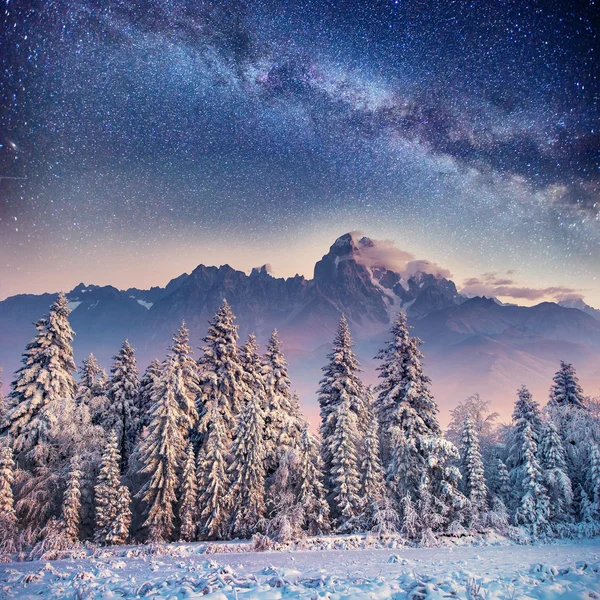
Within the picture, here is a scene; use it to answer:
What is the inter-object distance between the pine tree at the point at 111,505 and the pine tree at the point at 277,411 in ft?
30.2

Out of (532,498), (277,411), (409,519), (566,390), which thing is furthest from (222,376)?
(566,390)

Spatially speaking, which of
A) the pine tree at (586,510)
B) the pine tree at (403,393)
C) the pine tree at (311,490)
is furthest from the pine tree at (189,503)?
the pine tree at (586,510)

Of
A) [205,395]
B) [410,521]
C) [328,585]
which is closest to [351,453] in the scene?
[410,521]

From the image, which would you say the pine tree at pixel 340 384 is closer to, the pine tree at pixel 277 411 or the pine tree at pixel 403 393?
the pine tree at pixel 403 393

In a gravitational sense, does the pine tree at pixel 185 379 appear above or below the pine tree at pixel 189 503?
above

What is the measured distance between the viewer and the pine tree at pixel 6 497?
20281 millimetres

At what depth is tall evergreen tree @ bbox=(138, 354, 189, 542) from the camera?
2320cm

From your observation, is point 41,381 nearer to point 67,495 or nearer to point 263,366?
point 67,495

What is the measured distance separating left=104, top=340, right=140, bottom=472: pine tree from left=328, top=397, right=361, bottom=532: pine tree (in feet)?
57.7

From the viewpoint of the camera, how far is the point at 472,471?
83.5ft

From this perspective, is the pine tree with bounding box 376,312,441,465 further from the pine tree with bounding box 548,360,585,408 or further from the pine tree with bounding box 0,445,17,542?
the pine tree with bounding box 0,445,17,542

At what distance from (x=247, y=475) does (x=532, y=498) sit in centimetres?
1948

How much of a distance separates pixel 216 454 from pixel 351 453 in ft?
28.9

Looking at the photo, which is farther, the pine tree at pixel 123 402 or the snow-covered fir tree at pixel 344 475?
the pine tree at pixel 123 402
